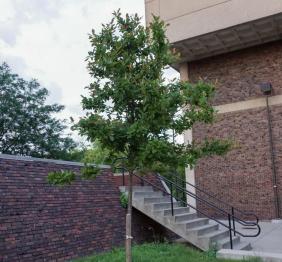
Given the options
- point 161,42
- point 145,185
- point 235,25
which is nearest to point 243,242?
point 145,185

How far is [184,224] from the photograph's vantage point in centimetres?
836

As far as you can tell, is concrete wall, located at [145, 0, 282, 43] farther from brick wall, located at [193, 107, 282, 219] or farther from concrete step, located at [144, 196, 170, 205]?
concrete step, located at [144, 196, 170, 205]

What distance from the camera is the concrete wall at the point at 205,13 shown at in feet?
38.3

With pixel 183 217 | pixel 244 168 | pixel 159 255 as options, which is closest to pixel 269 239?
pixel 183 217

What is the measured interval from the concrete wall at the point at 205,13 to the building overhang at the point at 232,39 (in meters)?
0.17

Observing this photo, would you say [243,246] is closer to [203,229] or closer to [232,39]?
[203,229]

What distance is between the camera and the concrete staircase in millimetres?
8109

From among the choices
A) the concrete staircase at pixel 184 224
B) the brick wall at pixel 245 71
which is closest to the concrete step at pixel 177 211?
the concrete staircase at pixel 184 224

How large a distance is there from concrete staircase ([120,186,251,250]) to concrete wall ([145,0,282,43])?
19.4ft

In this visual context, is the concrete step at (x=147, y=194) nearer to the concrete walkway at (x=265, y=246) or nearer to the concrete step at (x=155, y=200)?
the concrete step at (x=155, y=200)

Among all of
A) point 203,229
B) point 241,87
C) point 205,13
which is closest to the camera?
point 203,229

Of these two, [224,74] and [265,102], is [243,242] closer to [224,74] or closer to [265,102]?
[265,102]

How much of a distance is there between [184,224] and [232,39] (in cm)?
722

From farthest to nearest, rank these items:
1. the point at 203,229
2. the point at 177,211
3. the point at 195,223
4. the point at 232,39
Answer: the point at 232,39
the point at 177,211
the point at 195,223
the point at 203,229
